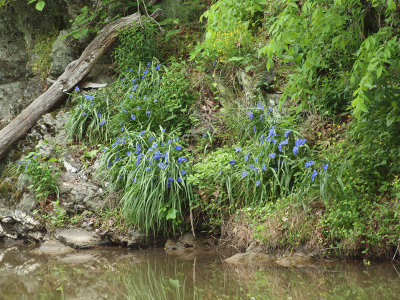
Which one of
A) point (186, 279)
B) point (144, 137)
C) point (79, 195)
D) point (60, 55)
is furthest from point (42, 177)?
point (186, 279)

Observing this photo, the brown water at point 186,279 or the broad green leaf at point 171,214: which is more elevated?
the broad green leaf at point 171,214

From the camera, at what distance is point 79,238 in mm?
5777

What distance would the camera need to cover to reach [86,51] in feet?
26.7

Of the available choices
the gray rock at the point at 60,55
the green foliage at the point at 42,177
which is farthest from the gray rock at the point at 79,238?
the gray rock at the point at 60,55

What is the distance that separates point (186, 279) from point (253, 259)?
79 cm

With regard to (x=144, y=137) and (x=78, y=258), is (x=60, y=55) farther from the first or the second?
(x=78, y=258)

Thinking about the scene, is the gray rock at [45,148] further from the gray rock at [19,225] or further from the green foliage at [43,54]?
the green foliage at [43,54]

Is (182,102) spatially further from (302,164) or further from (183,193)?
(302,164)

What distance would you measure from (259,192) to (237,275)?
1.21 meters

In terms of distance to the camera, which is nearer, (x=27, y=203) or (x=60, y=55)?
(x=27, y=203)

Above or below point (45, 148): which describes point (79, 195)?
below

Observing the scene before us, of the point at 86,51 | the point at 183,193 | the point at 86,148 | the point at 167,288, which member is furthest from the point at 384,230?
the point at 86,51

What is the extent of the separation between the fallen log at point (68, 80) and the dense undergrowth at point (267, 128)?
232 millimetres

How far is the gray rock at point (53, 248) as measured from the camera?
5721mm
